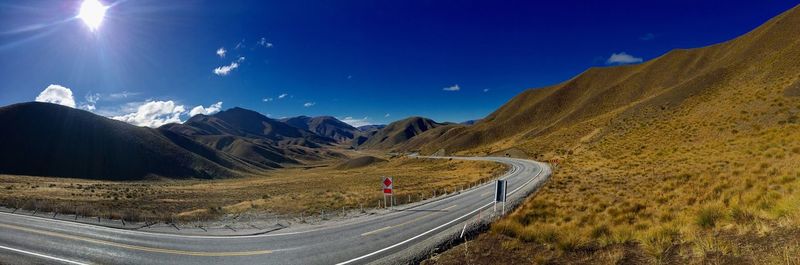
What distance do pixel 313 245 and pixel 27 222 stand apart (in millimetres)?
17501

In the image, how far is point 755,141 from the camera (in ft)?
82.2

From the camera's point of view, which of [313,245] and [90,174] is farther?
[90,174]

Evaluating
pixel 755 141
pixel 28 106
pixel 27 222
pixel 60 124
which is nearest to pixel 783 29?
pixel 755 141

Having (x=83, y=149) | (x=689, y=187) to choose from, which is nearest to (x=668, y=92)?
(x=689, y=187)

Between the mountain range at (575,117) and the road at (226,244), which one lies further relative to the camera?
the mountain range at (575,117)

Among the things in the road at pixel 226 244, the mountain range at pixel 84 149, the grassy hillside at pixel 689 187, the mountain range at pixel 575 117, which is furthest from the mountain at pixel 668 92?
the mountain range at pixel 84 149

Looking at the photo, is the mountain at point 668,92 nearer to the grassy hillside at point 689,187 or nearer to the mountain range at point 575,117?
the mountain range at point 575,117

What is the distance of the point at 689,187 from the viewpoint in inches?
607

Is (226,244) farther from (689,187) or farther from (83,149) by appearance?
(83,149)

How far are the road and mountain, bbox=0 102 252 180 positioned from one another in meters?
103

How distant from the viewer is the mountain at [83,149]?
304 ft

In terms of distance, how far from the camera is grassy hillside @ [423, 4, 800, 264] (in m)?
7.36

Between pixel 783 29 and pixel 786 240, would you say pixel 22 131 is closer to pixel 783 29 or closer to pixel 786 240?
pixel 786 240

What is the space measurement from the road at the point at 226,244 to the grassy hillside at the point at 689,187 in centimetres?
326
